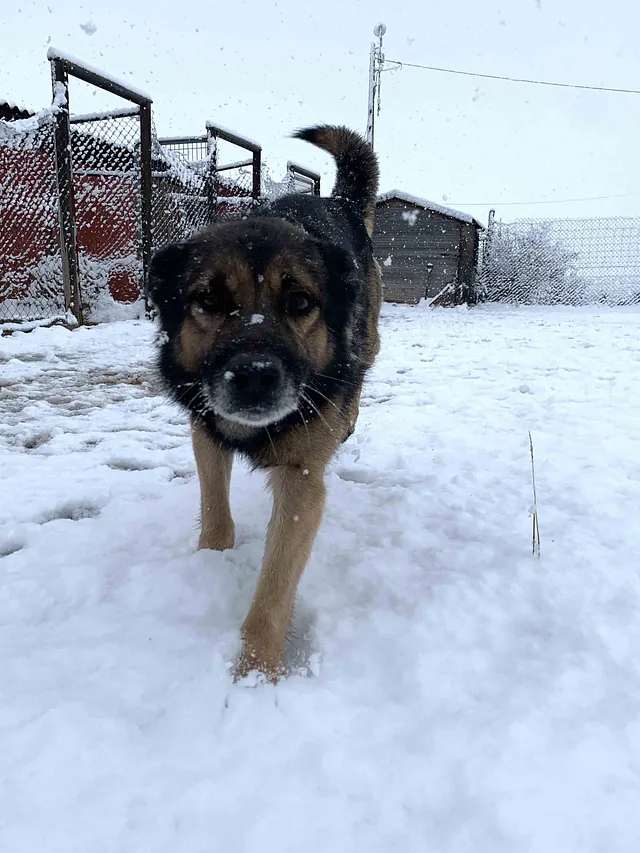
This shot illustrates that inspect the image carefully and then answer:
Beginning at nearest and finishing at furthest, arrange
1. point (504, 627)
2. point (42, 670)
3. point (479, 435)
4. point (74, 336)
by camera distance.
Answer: point (42, 670) < point (504, 627) < point (479, 435) < point (74, 336)

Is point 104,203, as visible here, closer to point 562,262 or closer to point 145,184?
point 145,184

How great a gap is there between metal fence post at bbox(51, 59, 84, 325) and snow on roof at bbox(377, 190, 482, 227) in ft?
43.9

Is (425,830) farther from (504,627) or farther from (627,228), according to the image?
(627,228)

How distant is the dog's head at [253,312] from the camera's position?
1.87m

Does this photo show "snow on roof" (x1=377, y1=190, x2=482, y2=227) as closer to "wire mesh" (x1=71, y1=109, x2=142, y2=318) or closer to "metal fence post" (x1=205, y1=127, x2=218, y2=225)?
"metal fence post" (x1=205, y1=127, x2=218, y2=225)

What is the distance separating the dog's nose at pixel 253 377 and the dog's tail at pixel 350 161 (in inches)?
111

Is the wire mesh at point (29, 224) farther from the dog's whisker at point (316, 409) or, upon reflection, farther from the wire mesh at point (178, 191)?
the dog's whisker at point (316, 409)

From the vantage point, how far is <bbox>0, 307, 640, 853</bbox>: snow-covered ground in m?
1.25

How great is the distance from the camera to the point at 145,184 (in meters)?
8.20

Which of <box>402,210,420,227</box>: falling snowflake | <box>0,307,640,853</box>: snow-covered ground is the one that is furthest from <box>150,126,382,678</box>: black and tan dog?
<box>402,210,420,227</box>: falling snowflake

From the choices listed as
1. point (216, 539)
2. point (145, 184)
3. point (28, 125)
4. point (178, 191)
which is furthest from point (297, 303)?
point (178, 191)

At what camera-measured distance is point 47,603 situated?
6.45 ft

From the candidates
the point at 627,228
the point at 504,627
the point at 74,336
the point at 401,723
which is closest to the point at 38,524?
the point at 401,723

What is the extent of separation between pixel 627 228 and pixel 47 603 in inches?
846
